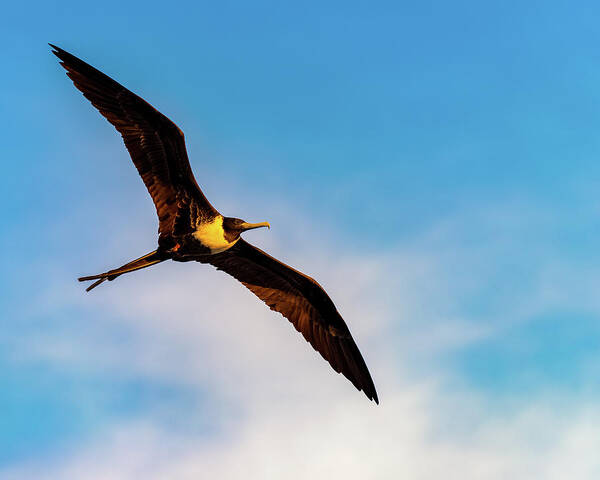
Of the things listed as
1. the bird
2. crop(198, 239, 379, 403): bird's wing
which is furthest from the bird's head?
crop(198, 239, 379, 403): bird's wing

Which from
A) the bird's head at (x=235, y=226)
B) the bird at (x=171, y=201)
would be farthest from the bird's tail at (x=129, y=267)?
the bird's head at (x=235, y=226)

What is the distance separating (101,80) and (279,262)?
12.6ft

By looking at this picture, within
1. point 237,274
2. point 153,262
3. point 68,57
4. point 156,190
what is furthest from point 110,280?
point 68,57

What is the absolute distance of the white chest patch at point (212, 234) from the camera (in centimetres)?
1030

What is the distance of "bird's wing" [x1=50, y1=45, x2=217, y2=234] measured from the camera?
973cm

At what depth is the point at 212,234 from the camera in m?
10.4

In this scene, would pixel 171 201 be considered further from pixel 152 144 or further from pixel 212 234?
pixel 152 144

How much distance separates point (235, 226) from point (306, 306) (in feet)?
7.74

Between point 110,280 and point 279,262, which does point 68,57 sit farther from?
point 279,262

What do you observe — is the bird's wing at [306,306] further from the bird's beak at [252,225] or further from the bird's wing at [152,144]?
the bird's wing at [152,144]

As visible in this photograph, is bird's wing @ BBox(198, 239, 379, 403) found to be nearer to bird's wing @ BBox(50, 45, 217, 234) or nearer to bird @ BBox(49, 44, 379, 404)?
bird @ BBox(49, 44, 379, 404)

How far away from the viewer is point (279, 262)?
11.4 meters

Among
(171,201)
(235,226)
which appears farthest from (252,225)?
(171,201)

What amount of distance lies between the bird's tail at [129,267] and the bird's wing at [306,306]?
1.43 metres
